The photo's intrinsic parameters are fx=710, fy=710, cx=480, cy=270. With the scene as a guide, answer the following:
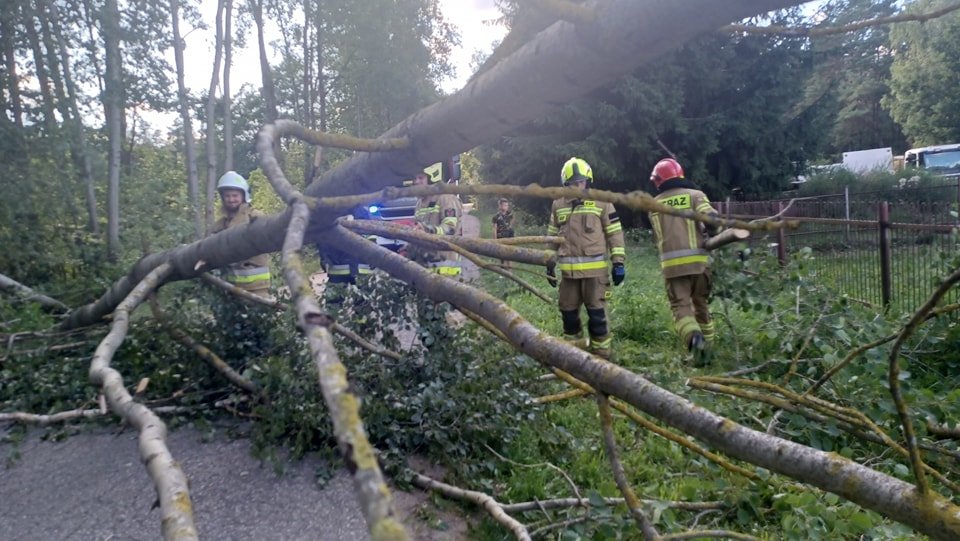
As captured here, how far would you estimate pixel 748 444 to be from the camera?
1.42 meters

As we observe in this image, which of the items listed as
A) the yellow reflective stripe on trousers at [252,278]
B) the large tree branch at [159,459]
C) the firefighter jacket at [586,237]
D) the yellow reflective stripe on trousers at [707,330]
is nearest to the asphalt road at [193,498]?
the large tree branch at [159,459]

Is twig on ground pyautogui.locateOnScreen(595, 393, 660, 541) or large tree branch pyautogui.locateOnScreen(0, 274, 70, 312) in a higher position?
large tree branch pyautogui.locateOnScreen(0, 274, 70, 312)

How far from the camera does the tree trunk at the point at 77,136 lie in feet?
32.8

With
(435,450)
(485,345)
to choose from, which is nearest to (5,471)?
(435,450)

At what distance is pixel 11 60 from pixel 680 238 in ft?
30.3

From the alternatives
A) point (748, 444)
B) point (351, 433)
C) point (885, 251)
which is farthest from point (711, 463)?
point (885, 251)

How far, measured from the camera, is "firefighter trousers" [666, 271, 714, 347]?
5492mm

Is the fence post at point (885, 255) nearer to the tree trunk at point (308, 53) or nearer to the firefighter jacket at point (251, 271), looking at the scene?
the firefighter jacket at point (251, 271)

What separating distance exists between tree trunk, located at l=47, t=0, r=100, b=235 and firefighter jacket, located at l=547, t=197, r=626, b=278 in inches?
303

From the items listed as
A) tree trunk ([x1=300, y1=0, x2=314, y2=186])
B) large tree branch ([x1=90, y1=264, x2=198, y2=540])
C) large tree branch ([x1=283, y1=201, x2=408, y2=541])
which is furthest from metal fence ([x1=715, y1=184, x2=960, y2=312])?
tree trunk ([x1=300, y1=0, x2=314, y2=186])

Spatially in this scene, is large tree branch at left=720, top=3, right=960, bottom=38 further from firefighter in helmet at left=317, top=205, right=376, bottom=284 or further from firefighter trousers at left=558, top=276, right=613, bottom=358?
firefighter trousers at left=558, top=276, right=613, bottom=358

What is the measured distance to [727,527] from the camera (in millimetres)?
2910

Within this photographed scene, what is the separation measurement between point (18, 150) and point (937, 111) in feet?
113

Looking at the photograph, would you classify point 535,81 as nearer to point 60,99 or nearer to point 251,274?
point 251,274
